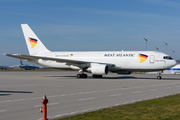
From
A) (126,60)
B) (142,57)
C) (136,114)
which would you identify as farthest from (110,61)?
(136,114)

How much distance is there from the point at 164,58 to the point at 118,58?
6488mm

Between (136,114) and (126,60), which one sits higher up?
(126,60)

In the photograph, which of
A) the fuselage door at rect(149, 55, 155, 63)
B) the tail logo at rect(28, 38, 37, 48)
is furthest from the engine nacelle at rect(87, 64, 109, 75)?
the tail logo at rect(28, 38, 37, 48)

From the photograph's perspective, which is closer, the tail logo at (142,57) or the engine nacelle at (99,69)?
the engine nacelle at (99,69)

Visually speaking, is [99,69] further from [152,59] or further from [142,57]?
[152,59]

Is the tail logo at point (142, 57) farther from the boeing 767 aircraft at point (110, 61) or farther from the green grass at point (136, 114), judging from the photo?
the green grass at point (136, 114)

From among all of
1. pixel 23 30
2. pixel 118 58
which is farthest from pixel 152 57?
pixel 23 30

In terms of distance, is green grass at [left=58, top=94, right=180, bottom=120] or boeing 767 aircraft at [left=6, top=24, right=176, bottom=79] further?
boeing 767 aircraft at [left=6, top=24, right=176, bottom=79]

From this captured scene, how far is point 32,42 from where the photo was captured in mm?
42062

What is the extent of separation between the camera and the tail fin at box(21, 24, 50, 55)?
137ft

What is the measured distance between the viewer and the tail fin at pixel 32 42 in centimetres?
4178

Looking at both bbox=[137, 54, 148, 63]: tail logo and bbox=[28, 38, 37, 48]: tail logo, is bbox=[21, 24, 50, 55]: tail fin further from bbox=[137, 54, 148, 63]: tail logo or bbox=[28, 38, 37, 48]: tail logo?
bbox=[137, 54, 148, 63]: tail logo

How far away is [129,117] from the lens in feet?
27.3

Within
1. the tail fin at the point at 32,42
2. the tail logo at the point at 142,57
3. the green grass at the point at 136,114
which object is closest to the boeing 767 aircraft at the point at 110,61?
the tail logo at the point at 142,57
